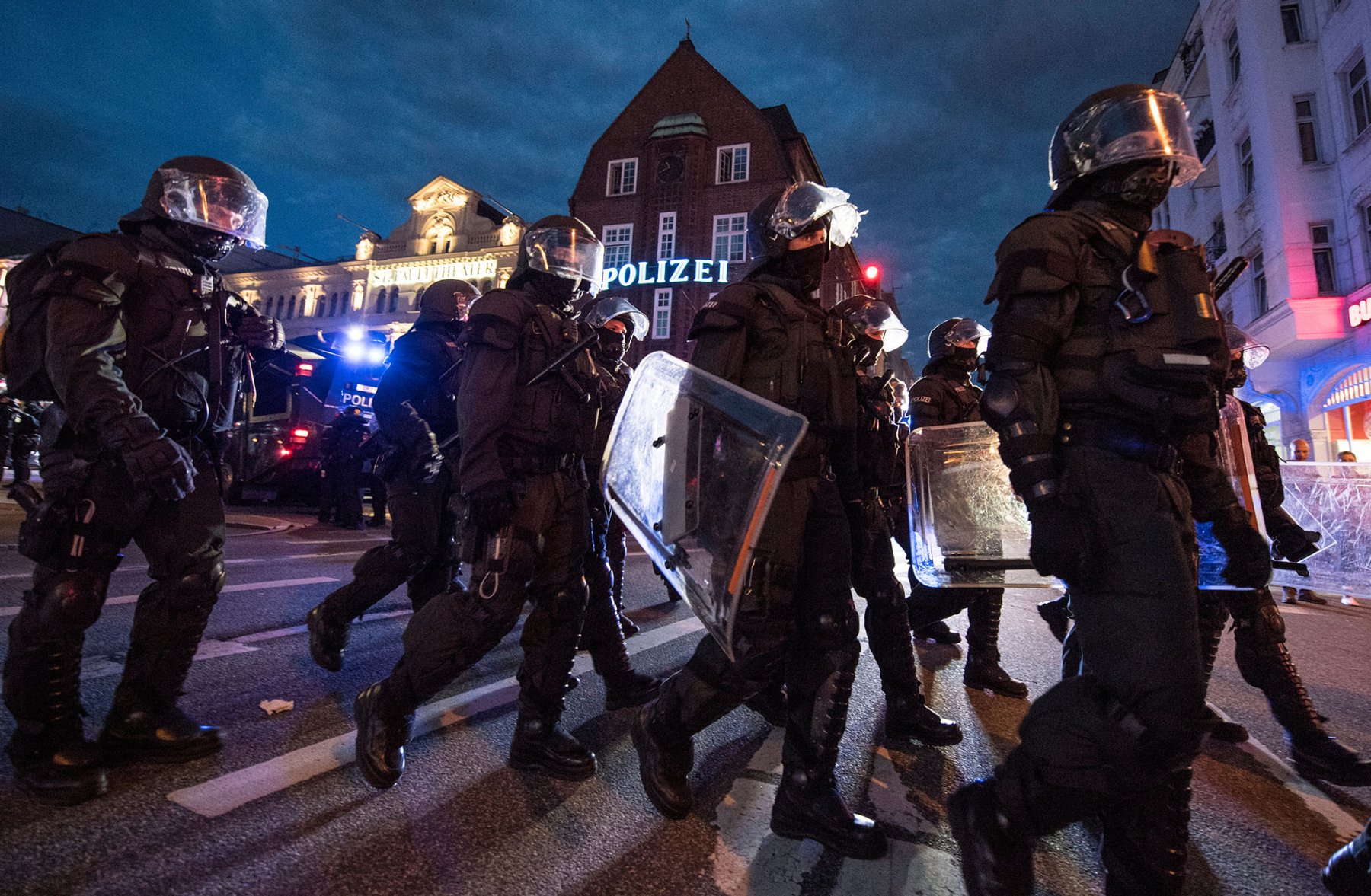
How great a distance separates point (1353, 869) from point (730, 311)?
2.22m

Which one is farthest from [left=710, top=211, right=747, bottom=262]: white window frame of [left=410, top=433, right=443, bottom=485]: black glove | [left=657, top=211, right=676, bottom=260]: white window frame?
[left=410, top=433, right=443, bottom=485]: black glove

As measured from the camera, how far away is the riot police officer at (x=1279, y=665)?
2.71 m

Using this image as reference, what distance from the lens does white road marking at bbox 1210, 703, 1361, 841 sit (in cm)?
229

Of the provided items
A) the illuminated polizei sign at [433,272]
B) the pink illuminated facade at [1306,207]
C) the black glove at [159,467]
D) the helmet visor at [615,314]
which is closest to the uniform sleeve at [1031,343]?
the black glove at [159,467]

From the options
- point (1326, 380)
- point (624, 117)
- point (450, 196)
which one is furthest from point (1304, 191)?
point (450, 196)

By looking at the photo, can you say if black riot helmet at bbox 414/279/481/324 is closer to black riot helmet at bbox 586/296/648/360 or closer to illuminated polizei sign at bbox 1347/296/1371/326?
black riot helmet at bbox 586/296/648/360

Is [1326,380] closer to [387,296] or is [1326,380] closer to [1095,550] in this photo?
[1095,550]

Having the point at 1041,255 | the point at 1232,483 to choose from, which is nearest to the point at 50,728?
the point at 1041,255

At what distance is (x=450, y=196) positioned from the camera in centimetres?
4197

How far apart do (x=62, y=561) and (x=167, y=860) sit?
3.56ft

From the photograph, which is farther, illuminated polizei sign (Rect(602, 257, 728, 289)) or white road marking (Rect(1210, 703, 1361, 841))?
illuminated polizei sign (Rect(602, 257, 728, 289))

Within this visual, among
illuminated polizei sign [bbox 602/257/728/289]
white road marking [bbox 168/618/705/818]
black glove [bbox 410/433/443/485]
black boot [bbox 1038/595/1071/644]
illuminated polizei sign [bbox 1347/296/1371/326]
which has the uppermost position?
illuminated polizei sign [bbox 602/257/728/289]

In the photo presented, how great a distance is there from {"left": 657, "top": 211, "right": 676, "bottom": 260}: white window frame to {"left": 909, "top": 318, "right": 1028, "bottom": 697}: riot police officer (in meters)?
26.2

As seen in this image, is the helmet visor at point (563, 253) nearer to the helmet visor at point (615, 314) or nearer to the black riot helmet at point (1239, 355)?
the helmet visor at point (615, 314)
